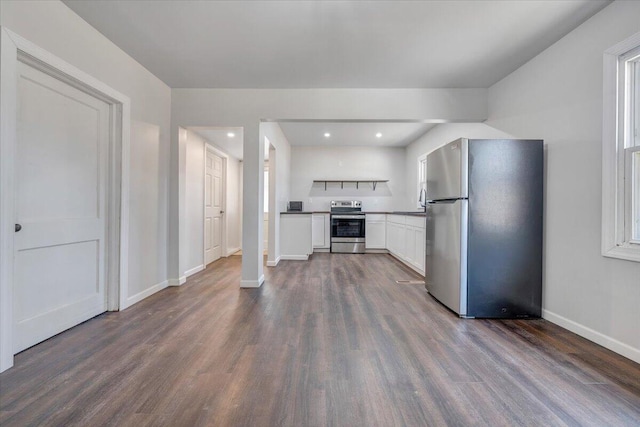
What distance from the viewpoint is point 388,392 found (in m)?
1.52

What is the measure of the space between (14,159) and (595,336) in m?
4.20

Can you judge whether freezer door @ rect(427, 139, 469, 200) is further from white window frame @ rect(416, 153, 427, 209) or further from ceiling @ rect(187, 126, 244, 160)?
white window frame @ rect(416, 153, 427, 209)

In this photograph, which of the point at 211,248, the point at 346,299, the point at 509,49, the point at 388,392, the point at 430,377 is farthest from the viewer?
the point at 211,248

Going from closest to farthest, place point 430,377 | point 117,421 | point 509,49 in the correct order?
point 117,421, point 430,377, point 509,49

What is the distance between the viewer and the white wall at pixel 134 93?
1922 mm

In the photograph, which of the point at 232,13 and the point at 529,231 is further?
the point at 529,231

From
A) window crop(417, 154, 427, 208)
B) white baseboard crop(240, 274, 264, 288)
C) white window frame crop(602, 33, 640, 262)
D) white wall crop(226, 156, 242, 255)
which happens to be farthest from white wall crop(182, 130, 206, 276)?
white window frame crop(602, 33, 640, 262)

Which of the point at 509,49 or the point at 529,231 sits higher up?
the point at 509,49

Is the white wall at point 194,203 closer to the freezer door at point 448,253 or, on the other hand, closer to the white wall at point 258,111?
the white wall at point 258,111

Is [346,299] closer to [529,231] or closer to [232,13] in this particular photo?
[529,231]

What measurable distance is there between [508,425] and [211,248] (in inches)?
192

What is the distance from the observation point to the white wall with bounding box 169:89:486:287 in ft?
11.4

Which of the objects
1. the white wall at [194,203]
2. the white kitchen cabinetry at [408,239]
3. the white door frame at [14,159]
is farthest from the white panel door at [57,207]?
the white kitchen cabinetry at [408,239]

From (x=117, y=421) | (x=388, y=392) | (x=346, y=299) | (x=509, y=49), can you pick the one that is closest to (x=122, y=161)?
(x=117, y=421)
